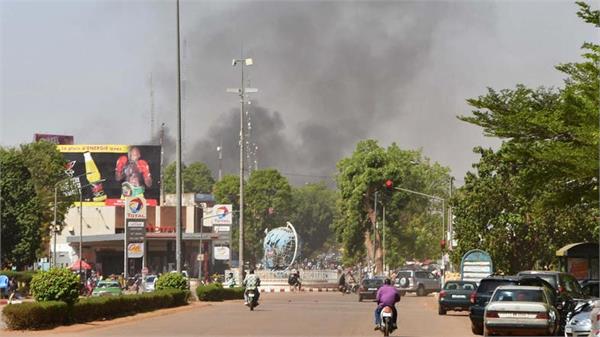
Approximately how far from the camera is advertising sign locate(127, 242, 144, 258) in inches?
3022

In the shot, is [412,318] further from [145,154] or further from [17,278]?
[145,154]

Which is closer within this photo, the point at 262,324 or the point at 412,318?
the point at 262,324

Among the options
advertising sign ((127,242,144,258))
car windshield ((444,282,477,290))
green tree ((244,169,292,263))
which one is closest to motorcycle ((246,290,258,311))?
car windshield ((444,282,477,290))

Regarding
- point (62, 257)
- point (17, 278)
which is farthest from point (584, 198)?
point (62, 257)

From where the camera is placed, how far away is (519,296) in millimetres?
32156

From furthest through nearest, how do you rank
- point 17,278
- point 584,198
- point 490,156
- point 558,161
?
1. point 17,278
2. point 490,156
3. point 584,198
4. point 558,161

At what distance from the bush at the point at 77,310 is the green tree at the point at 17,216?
1718 inches

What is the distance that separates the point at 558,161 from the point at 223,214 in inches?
4023

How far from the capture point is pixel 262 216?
18300cm

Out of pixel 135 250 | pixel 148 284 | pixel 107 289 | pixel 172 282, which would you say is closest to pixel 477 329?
pixel 172 282

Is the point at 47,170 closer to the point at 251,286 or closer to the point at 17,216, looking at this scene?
the point at 17,216

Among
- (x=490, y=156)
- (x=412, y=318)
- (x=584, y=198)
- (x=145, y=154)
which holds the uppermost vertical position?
(x=145, y=154)

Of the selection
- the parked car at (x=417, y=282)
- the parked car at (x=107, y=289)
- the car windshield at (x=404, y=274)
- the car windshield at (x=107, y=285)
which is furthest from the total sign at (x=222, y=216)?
the parked car at (x=107, y=289)

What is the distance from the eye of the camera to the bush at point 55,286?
117 ft
